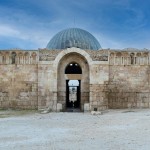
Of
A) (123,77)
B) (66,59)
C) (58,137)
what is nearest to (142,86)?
(123,77)

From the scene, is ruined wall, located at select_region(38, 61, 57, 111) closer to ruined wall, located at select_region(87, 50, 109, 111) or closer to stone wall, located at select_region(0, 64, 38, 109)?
stone wall, located at select_region(0, 64, 38, 109)

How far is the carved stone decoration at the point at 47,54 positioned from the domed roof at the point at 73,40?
3165 millimetres

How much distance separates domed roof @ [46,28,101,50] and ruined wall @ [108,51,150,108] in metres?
3.98

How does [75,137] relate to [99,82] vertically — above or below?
below

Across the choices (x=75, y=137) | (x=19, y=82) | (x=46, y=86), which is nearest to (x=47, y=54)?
(x=46, y=86)

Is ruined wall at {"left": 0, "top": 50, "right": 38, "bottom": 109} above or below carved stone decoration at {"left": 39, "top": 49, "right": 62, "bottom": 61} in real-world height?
below

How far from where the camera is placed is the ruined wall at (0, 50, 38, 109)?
1972 centimetres

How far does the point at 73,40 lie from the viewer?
22875mm

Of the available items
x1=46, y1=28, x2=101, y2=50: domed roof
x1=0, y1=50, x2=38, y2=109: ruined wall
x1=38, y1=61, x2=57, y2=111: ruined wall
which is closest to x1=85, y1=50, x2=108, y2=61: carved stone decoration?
x1=38, y1=61, x2=57, y2=111: ruined wall

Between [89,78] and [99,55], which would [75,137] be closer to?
[89,78]

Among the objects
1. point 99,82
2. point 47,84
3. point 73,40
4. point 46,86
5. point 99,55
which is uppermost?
point 73,40

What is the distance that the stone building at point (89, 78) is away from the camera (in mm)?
19453

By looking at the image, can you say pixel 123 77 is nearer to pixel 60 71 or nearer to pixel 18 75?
pixel 60 71

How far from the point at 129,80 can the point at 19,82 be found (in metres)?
8.01
